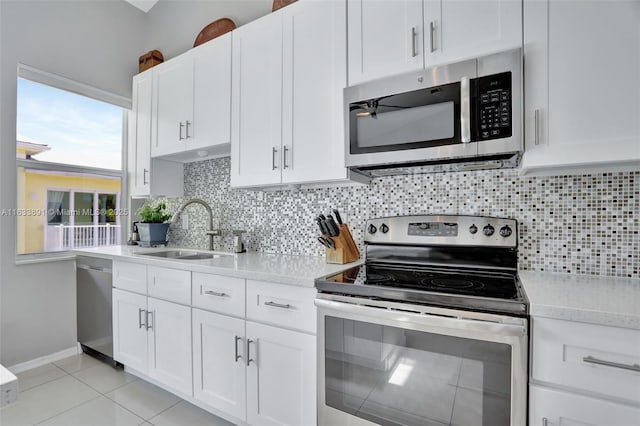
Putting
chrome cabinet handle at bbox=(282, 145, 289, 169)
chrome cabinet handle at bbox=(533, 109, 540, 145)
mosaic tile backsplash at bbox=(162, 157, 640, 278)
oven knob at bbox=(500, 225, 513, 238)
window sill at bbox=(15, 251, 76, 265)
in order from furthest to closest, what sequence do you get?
1. window sill at bbox=(15, 251, 76, 265)
2. chrome cabinet handle at bbox=(282, 145, 289, 169)
3. oven knob at bbox=(500, 225, 513, 238)
4. mosaic tile backsplash at bbox=(162, 157, 640, 278)
5. chrome cabinet handle at bbox=(533, 109, 540, 145)

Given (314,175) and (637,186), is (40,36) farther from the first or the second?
(637,186)

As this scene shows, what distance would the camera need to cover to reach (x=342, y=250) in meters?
1.76

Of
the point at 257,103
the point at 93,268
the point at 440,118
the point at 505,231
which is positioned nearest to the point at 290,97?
the point at 257,103

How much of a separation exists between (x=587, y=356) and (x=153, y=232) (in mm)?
2825

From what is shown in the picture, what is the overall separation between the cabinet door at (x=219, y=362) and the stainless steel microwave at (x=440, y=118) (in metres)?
1.07

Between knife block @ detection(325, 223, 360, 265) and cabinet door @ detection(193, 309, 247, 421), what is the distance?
1.89ft

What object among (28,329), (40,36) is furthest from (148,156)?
(28,329)

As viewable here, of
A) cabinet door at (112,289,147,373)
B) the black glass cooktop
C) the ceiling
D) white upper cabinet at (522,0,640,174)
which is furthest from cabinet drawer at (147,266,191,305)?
the ceiling

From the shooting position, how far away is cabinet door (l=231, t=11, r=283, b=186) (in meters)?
1.92

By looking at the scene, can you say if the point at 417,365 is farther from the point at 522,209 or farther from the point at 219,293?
the point at 219,293

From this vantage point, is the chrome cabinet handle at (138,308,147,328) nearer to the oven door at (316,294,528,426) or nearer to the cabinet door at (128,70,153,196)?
the cabinet door at (128,70,153,196)

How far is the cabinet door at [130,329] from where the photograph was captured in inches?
83.0

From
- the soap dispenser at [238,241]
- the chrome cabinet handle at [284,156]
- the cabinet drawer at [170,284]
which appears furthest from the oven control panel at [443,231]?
the cabinet drawer at [170,284]

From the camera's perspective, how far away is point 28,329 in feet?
8.00
